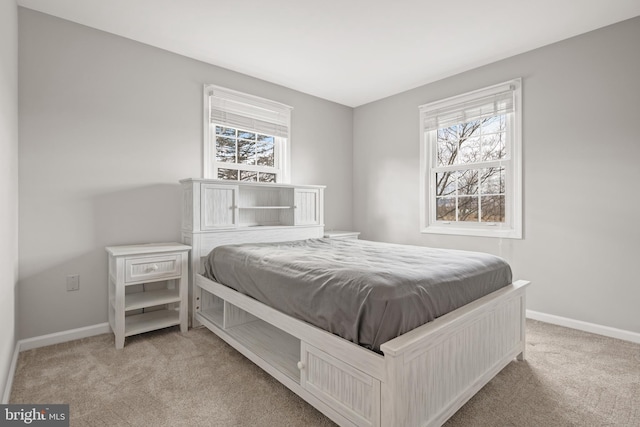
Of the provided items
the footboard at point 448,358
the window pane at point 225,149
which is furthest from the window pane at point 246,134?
the footboard at point 448,358

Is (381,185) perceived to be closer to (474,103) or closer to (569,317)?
(474,103)

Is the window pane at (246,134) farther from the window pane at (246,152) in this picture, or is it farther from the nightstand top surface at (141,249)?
the nightstand top surface at (141,249)

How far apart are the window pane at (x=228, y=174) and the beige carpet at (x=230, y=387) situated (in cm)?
169

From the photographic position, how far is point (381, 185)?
14.5 ft

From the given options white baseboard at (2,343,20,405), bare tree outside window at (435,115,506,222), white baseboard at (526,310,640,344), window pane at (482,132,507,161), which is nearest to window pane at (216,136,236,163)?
white baseboard at (2,343,20,405)

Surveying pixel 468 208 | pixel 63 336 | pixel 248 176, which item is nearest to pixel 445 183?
pixel 468 208

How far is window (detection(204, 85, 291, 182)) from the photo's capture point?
337 cm

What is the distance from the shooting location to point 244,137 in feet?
12.0

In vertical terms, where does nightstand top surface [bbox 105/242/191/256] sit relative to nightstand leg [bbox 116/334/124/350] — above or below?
above

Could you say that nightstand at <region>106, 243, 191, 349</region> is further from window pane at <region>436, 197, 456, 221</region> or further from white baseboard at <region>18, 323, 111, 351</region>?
window pane at <region>436, 197, 456, 221</region>

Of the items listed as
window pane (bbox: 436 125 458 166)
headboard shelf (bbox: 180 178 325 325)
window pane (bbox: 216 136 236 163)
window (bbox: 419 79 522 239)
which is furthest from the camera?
window pane (bbox: 436 125 458 166)

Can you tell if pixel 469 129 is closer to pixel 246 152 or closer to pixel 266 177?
pixel 266 177

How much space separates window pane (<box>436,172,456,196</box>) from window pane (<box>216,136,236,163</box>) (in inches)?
94.0

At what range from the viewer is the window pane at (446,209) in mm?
3752
